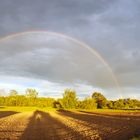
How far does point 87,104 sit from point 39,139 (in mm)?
147016

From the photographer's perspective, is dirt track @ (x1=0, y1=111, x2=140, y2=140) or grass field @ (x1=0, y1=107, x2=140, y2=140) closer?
dirt track @ (x1=0, y1=111, x2=140, y2=140)

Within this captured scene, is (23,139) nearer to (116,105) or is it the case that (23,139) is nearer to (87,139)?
(87,139)

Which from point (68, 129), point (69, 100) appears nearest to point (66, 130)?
point (68, 129)

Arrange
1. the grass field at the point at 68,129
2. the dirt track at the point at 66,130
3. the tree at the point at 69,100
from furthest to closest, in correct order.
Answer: the tree at the point at 69,100 → the grass field at the point at 68,129 → the dirt track at the point at 66,130

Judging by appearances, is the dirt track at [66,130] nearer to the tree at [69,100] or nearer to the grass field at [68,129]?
the grass field at [68,129]

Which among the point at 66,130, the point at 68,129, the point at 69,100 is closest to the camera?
the point at 66,130

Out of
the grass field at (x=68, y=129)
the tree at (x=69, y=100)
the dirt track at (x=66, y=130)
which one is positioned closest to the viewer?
the dirt track at (x=66, y=130)

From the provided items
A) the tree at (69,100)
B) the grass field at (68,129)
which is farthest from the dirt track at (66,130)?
the tree at (69,100)

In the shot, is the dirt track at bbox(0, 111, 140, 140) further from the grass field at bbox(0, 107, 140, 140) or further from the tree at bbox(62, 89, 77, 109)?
the tree at bbox(62, 89, 77, 109)

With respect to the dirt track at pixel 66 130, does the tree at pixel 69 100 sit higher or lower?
higher

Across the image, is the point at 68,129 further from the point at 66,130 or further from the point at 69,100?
the point at 69,100

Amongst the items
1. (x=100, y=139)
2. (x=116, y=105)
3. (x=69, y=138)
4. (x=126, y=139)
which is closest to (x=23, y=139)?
(x=69, y=138)

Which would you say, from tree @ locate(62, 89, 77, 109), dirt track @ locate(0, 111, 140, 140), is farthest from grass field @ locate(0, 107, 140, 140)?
tree @ locate(62, 89, 77, 109)

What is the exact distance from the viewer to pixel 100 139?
22.9m
